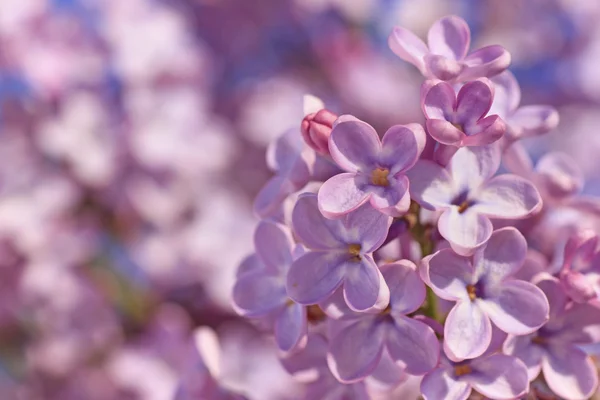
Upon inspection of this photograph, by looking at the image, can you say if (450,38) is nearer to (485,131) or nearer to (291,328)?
(485,131)

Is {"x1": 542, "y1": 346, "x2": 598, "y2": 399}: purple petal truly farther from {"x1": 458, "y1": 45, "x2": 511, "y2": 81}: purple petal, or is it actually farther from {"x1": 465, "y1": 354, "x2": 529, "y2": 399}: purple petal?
{"x1": 458, "y1": 45, "x2": 511, "y2": 81}: purple petal

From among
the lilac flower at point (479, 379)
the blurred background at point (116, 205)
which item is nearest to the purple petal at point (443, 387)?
the lilac flower at point (479, 379)

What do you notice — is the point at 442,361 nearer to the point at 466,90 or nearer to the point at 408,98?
the point at 466,90

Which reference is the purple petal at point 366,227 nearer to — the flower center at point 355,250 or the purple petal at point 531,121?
the flower center at point 355,250

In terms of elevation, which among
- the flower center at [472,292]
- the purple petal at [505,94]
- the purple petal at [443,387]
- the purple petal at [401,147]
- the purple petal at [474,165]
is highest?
the purple petal at [401,147]

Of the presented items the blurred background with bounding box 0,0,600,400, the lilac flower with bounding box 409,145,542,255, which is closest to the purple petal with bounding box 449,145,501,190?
the lilac flower with bounding box 409,145,542,255

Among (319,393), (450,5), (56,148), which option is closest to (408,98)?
(450,5)

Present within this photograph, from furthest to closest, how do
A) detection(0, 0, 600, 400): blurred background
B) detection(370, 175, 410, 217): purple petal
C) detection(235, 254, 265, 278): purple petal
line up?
detection(0, 0, 600, 400): blurred background, detection(235, 254, 265, 278): purple petal, detection(370, 175, 410, 217): purple petal
